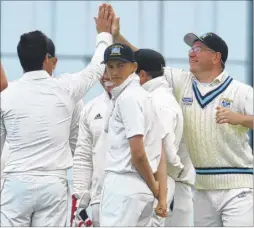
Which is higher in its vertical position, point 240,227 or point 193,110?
point 193,110

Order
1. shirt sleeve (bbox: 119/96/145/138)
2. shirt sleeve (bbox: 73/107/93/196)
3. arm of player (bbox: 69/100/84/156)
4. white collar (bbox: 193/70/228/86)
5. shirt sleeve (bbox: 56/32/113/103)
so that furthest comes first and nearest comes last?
shirt sleeve (bbox: 73/107/93/196), arm of player (bbox: 69/100/84/156), white collar (bbox: 193/70/228/86), shirt sleeve (bbox: 56/32/113/103), shirt sleeve (bbox: 119/96/145/138)

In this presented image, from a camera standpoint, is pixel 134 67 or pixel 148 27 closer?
pixel 134 67

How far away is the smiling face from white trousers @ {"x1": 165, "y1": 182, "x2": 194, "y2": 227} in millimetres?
763

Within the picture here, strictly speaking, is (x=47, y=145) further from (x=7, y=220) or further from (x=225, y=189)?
(x=225, y=189)

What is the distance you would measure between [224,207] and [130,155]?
958 millimetres

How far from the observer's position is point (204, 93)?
21.4ft

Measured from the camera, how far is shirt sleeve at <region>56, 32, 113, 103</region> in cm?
601

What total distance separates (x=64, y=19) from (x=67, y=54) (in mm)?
611

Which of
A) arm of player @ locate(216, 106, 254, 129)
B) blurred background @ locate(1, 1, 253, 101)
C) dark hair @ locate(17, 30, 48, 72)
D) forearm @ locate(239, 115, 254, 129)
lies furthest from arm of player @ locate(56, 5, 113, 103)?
blurred background @ locate(1, 1, 253, 101)

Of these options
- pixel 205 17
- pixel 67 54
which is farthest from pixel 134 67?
pixel 205 17

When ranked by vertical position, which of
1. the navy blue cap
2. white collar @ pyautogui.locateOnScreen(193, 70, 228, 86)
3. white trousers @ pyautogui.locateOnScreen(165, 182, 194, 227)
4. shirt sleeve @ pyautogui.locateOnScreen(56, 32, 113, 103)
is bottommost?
white trousers @ pyautogui.locateOnScreen(165, 182, 194, 227)

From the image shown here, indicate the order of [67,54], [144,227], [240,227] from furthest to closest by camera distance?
1. [67,54]
2. [240,227]
3. [144,227]

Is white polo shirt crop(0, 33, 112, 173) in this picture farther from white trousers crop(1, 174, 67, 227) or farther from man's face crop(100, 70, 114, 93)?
man's face crop(100, 70, 114, 93)

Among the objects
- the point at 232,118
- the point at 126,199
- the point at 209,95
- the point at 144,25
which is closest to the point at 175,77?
the point at 209,95
